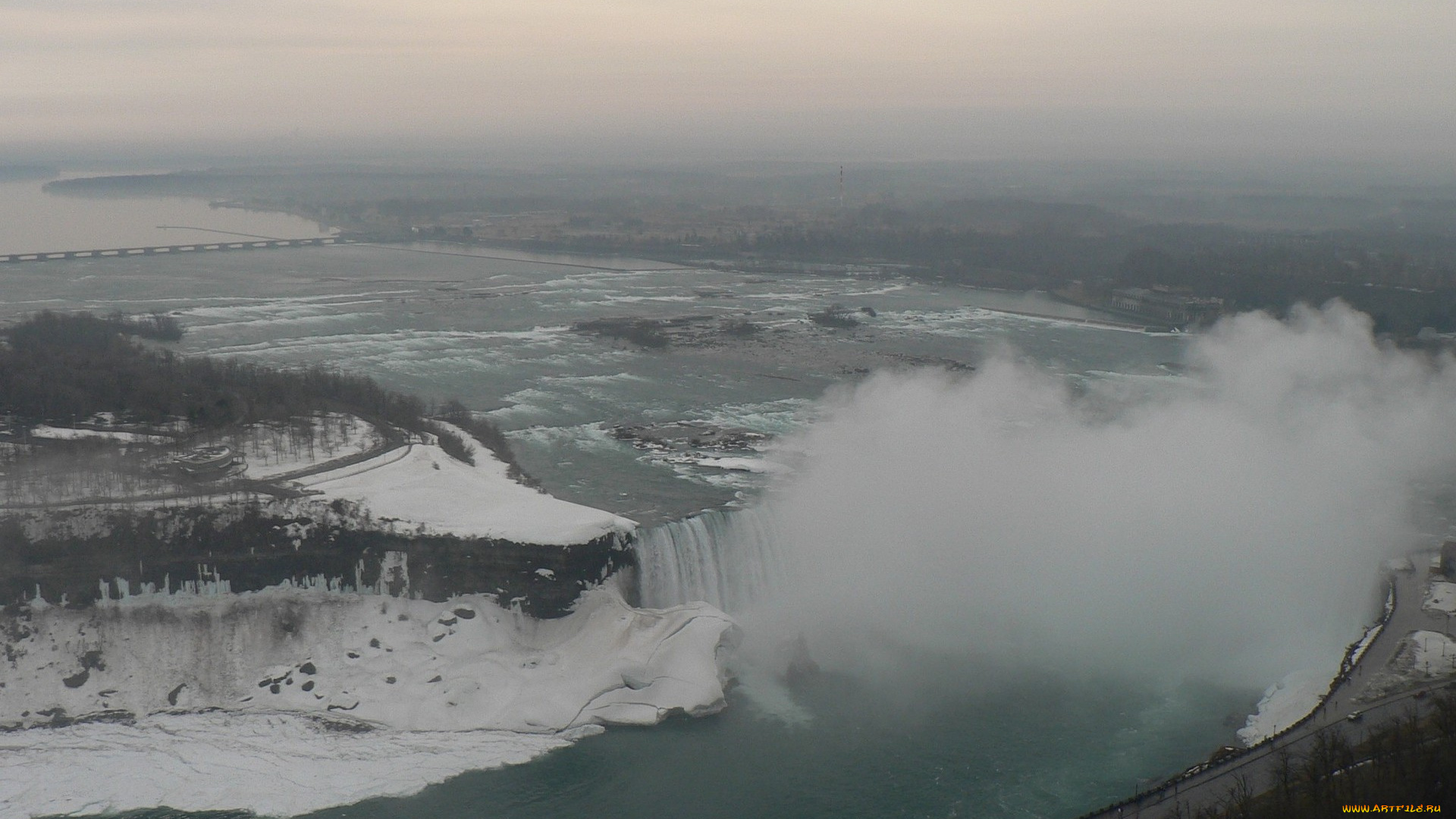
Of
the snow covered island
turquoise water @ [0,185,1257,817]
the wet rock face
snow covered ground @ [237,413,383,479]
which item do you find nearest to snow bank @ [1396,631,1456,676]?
turquoise water @ [0,185,1257,817]

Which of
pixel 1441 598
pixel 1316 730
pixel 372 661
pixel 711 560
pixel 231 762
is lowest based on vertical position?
pixel 231 762

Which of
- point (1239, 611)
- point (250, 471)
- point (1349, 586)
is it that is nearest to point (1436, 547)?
point (1349, 586)

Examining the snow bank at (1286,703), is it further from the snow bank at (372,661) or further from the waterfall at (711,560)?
the waterfall at (711,560)

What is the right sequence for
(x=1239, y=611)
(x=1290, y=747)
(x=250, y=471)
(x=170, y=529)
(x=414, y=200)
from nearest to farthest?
1. (x=1290, y=747)
2. (x=170, y=529)
3. (x=1239, y=611)
4. (x=250, y=471)
5. (x=414, y=200)

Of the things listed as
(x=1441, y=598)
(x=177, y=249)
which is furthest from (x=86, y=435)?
(x=177, y=249)

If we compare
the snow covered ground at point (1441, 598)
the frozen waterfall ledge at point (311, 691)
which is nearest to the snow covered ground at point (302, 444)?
the frozen waterfall ledge at point (311, 691)

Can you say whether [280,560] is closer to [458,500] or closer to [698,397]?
[458,500]

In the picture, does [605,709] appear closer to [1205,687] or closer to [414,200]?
[1205,687]
